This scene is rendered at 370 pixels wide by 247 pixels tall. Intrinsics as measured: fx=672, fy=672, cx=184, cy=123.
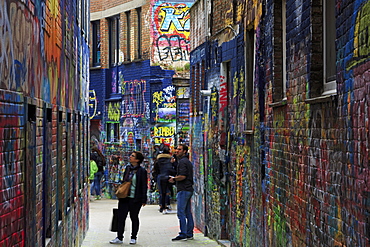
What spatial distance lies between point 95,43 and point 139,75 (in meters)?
4.99

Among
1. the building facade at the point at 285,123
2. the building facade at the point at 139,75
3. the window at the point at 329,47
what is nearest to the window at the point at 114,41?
the building facade at the point at 139,75

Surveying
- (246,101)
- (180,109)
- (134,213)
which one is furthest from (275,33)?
(180,109)

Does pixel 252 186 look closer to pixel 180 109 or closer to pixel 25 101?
pixel 25 101

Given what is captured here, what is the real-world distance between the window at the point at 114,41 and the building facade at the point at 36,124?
19.1m

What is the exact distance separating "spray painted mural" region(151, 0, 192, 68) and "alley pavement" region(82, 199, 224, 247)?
7437 mm

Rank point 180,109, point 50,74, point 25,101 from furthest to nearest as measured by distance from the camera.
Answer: point 180,109 < point 50,74 < point 25,101

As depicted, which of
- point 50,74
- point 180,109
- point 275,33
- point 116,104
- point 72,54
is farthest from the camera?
point 116,104

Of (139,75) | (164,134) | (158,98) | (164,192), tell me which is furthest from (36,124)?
(139,75)

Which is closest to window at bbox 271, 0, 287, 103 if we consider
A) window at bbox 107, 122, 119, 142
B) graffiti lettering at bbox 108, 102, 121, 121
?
graffiti lettering at bbox 108, 102, 121, 121

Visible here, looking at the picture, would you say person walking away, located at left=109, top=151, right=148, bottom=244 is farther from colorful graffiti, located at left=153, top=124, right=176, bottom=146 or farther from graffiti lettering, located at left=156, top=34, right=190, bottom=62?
graffiti lettering, located at left=156, top=34, right=190, bottom=62

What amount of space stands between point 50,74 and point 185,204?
22.9ft

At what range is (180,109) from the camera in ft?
87.0

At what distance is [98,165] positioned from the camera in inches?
966

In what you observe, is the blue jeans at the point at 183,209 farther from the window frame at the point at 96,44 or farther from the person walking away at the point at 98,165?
the window frame at the point at 96,44
